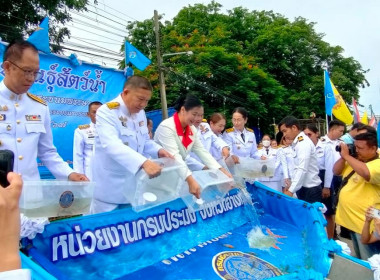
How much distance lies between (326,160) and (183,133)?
2.93 m

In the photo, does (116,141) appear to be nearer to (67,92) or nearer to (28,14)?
(67,92)

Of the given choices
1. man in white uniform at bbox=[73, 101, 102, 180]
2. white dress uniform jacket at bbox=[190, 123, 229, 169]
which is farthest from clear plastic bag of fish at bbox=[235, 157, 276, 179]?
man in white uniform at bbox=[73, 101, 102, 180]

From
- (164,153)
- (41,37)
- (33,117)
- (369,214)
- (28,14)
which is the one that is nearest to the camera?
(33,117)

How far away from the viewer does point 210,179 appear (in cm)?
280

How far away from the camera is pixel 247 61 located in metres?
16.4

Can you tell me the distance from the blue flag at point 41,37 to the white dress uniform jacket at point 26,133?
262cm

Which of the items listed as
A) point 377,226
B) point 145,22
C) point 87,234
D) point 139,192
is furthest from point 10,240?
point 145,22

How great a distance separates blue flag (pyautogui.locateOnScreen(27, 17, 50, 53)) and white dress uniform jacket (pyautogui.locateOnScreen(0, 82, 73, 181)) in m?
2.62

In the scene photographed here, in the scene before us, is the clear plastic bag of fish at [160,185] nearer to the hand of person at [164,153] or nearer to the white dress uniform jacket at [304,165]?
the hand of person at [164,153]

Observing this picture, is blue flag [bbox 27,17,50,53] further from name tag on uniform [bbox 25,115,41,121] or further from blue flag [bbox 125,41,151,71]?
name tag on uniform [bbox 25,115,41,121]

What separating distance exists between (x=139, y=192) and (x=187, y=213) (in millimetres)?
599

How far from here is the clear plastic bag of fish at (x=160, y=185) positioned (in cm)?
220

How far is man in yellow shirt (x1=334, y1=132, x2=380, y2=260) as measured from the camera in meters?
2.61

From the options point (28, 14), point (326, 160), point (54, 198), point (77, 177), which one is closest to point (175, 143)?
point (77, 177)
